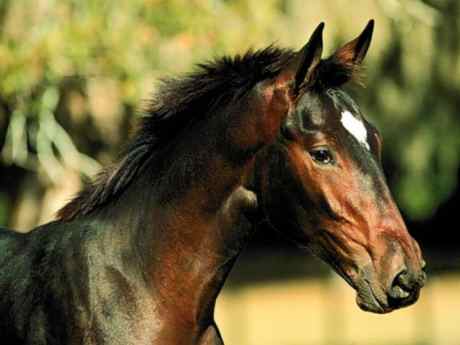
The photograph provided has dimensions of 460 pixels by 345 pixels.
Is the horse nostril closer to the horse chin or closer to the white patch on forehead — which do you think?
the horse chin

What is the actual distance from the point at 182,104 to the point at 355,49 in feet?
2.49

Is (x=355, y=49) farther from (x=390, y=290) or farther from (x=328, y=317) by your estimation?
(x=328, y=317)

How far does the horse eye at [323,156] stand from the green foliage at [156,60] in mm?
7054

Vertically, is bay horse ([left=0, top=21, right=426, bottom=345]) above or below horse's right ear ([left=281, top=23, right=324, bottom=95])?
below

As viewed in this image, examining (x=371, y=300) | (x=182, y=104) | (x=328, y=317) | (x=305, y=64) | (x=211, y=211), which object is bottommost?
(x=328, y=317)

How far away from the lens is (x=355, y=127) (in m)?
4.46

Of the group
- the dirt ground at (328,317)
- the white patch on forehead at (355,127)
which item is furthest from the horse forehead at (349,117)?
the dirt ground at (328,317)

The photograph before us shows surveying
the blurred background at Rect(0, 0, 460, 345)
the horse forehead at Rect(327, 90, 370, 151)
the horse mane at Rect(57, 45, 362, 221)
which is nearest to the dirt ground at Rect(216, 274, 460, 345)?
the blurred background at Rect(0, 0, 460, 345)

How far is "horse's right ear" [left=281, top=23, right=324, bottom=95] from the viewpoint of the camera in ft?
14.7

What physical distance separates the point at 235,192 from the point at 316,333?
574 inches

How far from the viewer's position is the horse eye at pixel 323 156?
14.5 ft

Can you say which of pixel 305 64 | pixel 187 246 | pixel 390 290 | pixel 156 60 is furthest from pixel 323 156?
pixel 156 60

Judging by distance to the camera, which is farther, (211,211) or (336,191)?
(211,211)

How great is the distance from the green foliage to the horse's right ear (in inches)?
270
